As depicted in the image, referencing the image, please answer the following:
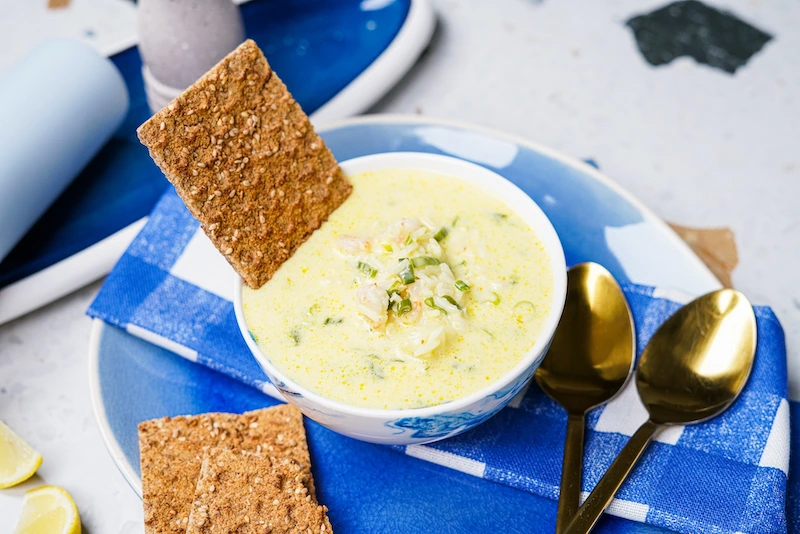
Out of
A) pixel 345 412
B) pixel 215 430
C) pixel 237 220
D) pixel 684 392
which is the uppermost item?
pixel 237 220

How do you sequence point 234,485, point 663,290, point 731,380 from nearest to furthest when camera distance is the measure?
point 234,485 → point 731,380 → point 663,290

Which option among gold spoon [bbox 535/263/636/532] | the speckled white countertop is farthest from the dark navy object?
gold spoon [bbox 535/263/636/532]

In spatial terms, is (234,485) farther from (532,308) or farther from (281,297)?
(532,308)

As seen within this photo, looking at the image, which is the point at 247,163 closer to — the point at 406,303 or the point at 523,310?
the point at 406,303

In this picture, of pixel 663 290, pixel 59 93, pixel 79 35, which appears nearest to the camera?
pixel 663 290

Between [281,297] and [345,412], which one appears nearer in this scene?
[345,412]

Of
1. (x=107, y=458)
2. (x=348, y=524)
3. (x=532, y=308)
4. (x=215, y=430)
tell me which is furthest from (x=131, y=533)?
(x=532, y=308)
